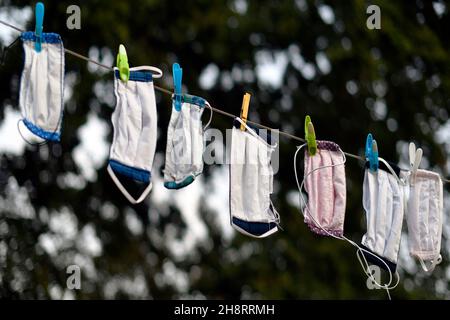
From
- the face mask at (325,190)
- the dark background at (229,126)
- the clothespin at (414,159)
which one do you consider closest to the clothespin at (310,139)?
the face mask at (325,190)

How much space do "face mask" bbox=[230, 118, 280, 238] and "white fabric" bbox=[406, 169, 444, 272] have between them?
0.63 metres

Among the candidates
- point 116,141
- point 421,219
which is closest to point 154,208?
point 421,219

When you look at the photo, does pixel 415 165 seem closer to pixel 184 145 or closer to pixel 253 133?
pixel 253 133

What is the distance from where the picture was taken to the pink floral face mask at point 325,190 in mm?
3344

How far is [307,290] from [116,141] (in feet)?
10.9

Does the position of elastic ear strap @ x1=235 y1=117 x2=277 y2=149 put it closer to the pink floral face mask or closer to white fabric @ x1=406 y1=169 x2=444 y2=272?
the pink floral face mask

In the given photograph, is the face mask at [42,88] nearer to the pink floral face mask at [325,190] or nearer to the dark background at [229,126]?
the pink floral face mask at [325,190]

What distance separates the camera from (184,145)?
306 cm

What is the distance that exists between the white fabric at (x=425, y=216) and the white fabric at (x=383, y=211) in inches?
4.8

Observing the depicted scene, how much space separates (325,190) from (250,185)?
0.29 m

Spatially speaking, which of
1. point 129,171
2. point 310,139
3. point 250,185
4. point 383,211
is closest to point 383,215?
point 383,211

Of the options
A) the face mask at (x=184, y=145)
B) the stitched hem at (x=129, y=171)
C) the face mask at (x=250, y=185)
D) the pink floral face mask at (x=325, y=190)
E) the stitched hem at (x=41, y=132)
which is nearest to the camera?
the stitched hem at (x=41, y=132)
